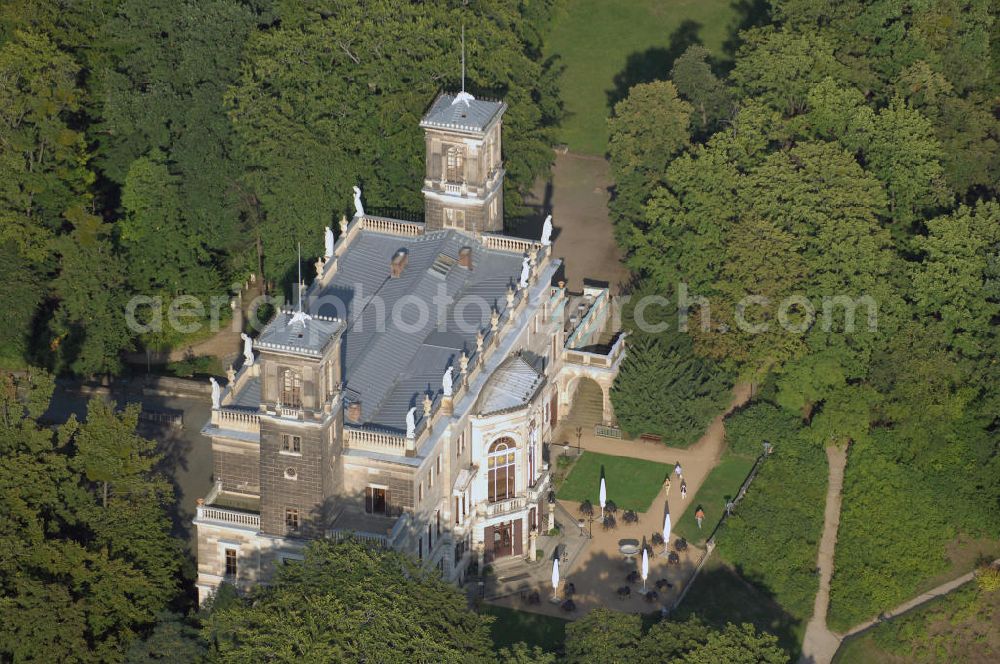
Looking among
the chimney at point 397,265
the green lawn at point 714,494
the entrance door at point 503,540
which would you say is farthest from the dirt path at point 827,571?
the chimney at point 397,265

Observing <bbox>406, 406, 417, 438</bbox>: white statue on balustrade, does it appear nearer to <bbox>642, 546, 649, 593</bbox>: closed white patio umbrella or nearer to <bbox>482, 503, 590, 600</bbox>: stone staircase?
<bbox>482, 503, 590, 600</bbox>: stone staircase

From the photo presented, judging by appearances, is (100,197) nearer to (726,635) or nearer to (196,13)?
(196,13)

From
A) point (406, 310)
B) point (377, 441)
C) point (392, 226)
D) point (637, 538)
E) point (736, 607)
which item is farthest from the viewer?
point (392, 226)

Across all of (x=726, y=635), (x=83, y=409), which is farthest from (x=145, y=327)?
→ (x=726, y=635)

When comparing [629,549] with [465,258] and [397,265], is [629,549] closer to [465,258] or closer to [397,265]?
[465,258]

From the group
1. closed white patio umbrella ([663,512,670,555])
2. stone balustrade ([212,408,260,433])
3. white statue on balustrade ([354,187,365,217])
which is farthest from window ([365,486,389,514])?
white statue on balustrade ([354,187,365,217])

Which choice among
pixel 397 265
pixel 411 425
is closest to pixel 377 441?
pixel 411 425

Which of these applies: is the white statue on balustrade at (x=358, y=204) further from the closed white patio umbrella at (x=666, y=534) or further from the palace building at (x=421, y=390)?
the closed white patio umbrella at (x=666, y=534)
